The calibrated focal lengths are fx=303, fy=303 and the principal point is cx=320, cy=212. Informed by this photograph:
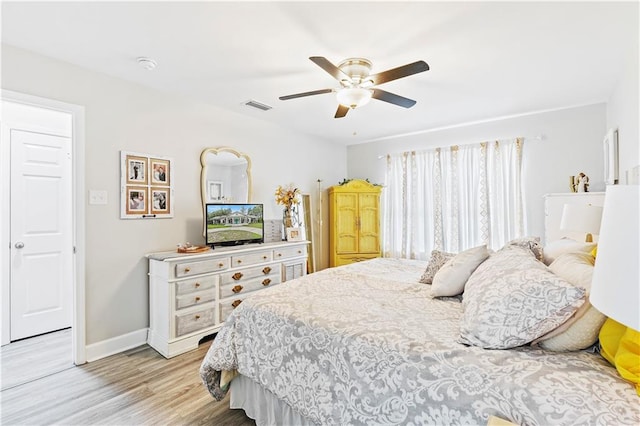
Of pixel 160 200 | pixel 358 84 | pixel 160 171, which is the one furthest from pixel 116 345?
pixel 358 84

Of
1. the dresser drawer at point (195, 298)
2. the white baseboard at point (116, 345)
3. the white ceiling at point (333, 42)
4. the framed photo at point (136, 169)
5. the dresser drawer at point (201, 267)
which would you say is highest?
the white ceiling at point (333, 42)

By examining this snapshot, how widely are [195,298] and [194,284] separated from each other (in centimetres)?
14

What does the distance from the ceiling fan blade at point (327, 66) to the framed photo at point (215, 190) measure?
202cm

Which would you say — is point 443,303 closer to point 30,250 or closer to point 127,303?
point 127,303

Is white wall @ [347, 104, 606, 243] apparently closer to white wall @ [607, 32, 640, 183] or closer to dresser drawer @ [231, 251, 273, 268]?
white wall @ [607, 32, 640, 183]

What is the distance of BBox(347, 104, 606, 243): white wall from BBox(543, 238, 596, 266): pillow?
221 centimetres

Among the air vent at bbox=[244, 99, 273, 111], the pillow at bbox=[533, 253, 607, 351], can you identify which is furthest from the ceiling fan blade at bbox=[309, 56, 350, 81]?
the pillow at bbox=[533, 253, 607, 351]

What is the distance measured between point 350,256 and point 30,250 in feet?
13.2

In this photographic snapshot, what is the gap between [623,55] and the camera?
7.93 feet

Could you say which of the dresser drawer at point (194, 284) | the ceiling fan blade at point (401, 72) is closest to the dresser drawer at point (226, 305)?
the dresser drawer at point (194, 284)

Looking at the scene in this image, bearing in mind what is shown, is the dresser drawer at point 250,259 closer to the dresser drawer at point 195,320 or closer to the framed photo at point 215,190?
the dresser drawer at point 195,320

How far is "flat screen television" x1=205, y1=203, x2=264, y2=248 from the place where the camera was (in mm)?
3312

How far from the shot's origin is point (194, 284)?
288 centimetres

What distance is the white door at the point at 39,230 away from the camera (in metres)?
3.10
